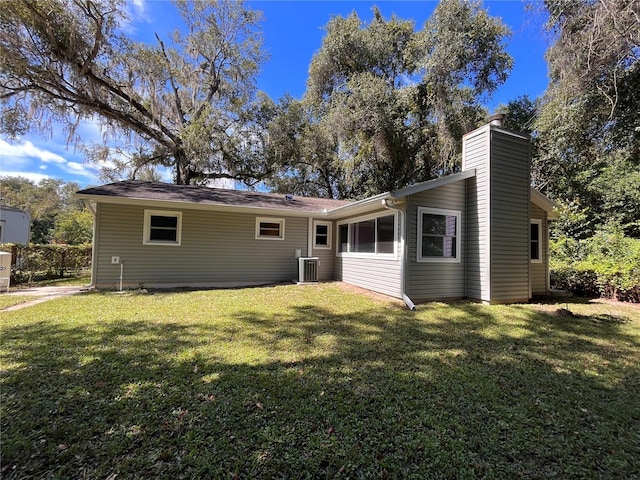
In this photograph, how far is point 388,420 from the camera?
2469mm

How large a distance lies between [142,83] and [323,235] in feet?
32.6

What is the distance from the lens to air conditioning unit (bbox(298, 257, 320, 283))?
945cm

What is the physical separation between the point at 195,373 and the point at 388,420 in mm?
2044

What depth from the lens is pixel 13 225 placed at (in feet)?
57.7

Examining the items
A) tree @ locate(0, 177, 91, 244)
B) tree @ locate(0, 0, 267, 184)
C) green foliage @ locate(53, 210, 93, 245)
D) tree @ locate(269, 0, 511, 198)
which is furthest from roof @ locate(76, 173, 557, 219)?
tree @ locate(0, 177, 91, 244)

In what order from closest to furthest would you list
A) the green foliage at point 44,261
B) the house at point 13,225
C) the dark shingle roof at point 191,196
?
the dark shingle roof at point 191,196, the green foliage at point 44,261, the house at point 13,225

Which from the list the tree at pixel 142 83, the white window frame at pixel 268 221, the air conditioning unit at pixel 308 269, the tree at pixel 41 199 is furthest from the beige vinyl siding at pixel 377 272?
the tree at pixel 41 199

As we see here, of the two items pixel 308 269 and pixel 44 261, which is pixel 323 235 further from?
pixel 44 261

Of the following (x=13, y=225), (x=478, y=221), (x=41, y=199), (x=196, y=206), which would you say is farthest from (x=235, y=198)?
(x=41, y=199)

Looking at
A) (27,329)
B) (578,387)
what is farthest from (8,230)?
(578,387)

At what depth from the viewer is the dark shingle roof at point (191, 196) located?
813 cm

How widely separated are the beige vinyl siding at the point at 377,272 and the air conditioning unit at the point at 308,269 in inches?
39.0

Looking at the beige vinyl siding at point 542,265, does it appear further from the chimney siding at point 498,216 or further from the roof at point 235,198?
the chimney siding at point 498,216

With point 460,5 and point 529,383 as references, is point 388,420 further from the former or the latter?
point 460,5
